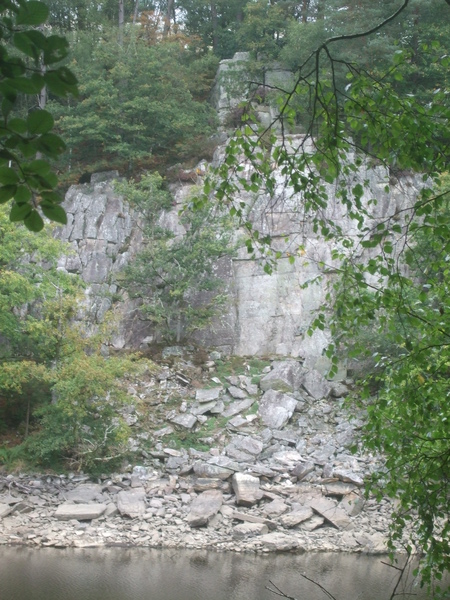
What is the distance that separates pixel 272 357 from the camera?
71.9 feet

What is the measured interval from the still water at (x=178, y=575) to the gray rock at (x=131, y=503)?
1.28 metres

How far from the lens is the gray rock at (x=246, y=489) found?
15.1 metres

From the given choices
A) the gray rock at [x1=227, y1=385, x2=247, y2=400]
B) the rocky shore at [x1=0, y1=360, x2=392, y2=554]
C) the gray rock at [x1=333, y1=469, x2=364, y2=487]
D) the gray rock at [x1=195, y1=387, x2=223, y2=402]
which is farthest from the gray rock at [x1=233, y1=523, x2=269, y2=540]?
the gray rock at [x1=227, y1=385, x2=247, y2=400]

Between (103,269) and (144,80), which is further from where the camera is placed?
(144,80)

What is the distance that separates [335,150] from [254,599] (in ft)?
30.3

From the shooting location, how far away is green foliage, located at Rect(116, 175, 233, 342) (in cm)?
2073

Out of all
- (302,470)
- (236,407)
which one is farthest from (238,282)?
(302,470)

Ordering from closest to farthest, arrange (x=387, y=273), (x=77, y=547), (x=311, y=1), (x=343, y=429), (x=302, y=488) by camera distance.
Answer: (x=387, y=273) < (x=77, y=547) < (x=302, y=488) < (x=343, y=429) < (x=311, y=1)

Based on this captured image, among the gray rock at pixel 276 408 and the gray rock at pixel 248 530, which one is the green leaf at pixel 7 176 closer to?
the gray rock at pixel 248 530

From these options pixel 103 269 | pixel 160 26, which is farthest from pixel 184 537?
pixel 160 26

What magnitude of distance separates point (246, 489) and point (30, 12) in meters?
14.8

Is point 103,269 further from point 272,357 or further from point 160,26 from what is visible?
point 160,26

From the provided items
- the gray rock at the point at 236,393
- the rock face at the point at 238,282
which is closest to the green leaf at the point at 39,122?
the gray rock at the point at 236,393

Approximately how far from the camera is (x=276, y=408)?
19.2m
